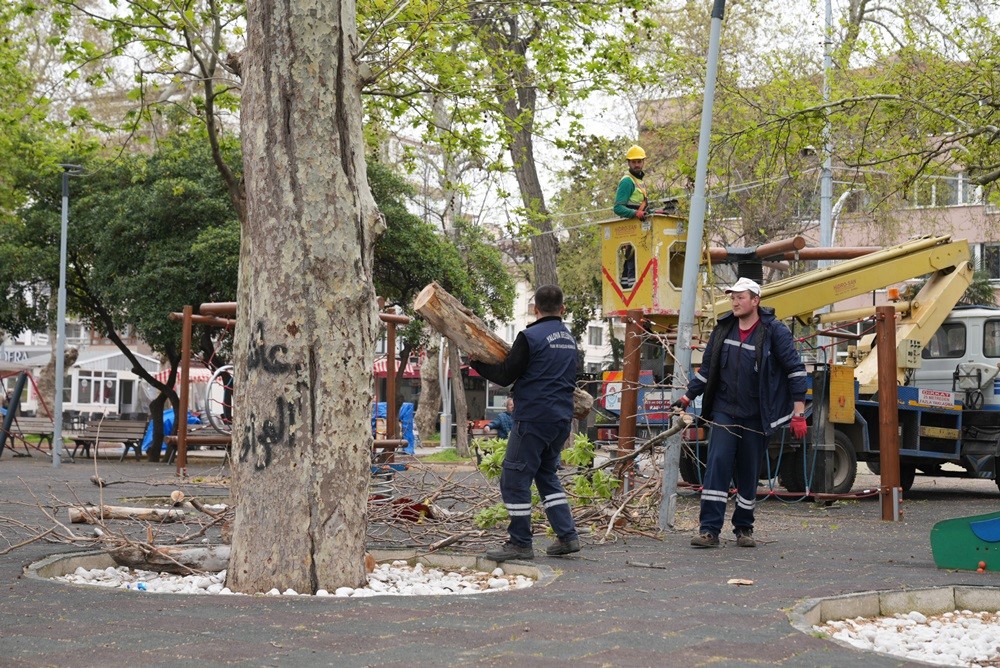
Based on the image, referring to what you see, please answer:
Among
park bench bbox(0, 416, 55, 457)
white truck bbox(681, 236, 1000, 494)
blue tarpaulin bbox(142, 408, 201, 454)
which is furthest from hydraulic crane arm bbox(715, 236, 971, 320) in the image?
park bench bbox(0, 416, 55, 457)

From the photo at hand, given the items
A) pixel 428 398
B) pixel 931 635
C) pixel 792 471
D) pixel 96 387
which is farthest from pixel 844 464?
pixel 96 387

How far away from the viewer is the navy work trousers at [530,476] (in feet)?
27.0

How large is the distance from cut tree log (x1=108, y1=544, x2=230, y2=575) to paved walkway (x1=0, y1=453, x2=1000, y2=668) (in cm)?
59

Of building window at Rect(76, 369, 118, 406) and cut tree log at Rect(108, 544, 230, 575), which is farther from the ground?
building window at Rect(76, 369, 118, 406)

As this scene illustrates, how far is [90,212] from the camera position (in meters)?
26.5

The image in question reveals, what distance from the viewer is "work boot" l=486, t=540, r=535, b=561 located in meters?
8.11

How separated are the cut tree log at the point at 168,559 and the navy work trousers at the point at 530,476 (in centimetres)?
180

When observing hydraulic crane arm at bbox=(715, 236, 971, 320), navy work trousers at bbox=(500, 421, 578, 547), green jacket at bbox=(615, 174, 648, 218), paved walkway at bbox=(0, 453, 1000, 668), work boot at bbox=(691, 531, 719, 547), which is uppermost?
green jacket at bbox=(615, 174, 648, 218)

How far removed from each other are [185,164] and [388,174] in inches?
163

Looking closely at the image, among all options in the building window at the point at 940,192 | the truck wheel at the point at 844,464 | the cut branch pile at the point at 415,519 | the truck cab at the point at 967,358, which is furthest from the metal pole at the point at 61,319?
the truck cab at the point at 967,358

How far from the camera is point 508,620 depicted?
18.4 feet

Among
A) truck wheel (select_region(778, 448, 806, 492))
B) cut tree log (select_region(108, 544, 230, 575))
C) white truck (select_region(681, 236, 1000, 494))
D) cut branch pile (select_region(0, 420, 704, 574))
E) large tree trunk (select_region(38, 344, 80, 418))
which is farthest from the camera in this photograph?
large tree trunk (select_region(38, 344, 80, 418))

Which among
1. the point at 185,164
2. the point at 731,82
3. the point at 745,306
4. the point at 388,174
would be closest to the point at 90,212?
the point at 185,164

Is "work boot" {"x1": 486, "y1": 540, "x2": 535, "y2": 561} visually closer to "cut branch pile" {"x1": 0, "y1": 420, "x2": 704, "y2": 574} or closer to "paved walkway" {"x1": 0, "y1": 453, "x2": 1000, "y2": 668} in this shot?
"paved walkway" {"x1": 0, "y1": 453, "x2": 1000, "y2": 668}
